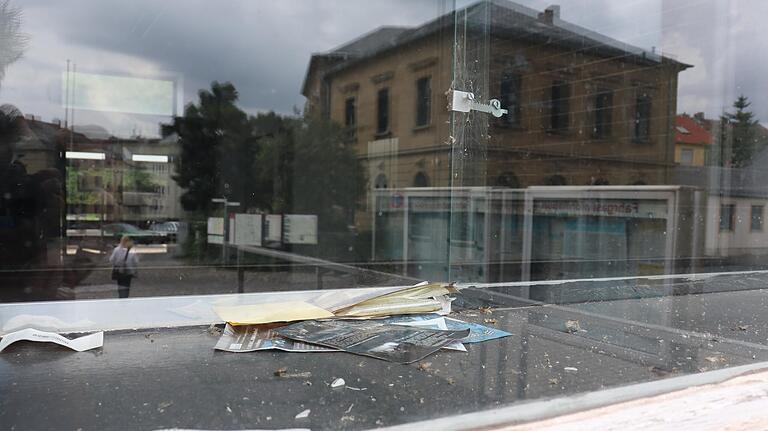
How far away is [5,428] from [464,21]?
285 cm

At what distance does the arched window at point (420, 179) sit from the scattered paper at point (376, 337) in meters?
7.62

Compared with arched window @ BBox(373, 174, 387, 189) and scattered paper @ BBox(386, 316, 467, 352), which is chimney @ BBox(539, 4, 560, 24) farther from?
scattered paper @ BBox(386, 316, 467, 352)

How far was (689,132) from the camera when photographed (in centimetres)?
810

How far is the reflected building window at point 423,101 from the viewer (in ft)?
37.0

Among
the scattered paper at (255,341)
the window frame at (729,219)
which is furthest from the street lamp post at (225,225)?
the window frame at (729,219)

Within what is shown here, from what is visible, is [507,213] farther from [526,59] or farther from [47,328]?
[47,328]

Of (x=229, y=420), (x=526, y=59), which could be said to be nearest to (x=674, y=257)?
(x=526, y=59)

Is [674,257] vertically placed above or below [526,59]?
below

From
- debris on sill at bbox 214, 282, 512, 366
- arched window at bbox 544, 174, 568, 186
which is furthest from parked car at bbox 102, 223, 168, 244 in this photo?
debris on sill at bbox 214, 282, 512, 366

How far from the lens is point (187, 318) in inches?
76.3

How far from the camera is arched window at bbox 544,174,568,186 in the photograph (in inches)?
328

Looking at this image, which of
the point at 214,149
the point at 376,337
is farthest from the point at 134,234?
the point at 376,337

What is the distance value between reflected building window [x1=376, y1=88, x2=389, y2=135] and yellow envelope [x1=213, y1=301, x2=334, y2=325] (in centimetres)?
1182

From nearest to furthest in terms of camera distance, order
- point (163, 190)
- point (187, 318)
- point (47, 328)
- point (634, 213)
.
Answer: point (47, 328) → point (187, 318) → point (634, 213) → point (163, 190)
